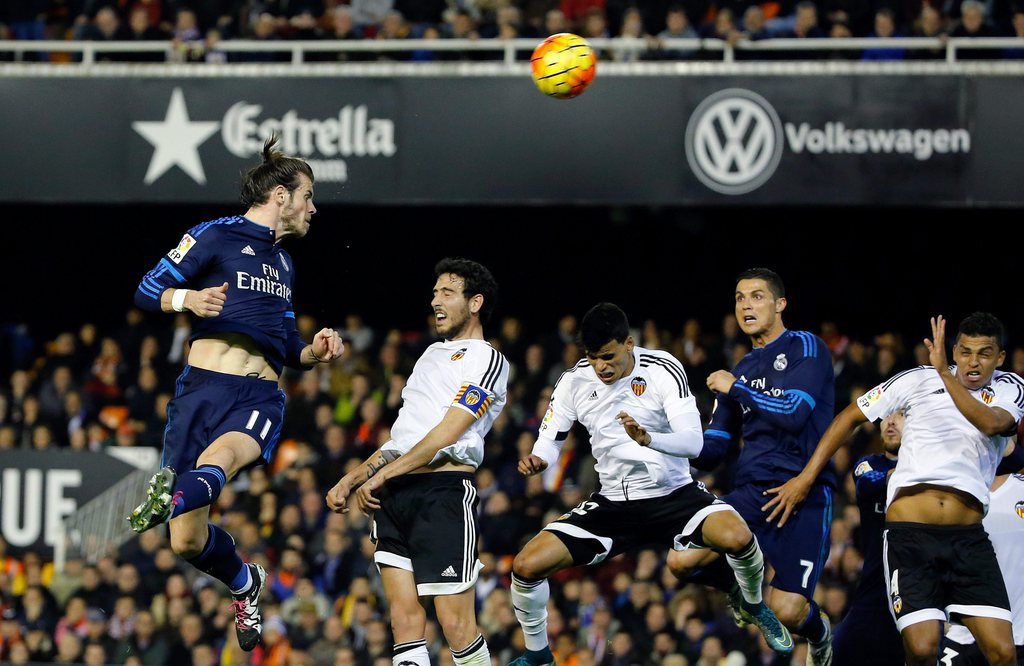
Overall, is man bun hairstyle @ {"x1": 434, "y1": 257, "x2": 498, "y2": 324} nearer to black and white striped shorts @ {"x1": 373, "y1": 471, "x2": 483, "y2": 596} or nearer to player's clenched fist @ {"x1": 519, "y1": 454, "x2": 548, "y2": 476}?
player's clenched fist @ {"x1": 519, "y1": 454, "x2": 548, "y2": 476}

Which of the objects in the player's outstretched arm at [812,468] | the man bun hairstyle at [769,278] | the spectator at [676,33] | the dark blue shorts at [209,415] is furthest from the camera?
the spectator at [676,33]

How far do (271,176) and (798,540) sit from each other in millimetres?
3856

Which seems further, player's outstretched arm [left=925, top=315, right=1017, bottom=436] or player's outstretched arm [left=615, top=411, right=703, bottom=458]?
player's outstretched arm [left=615, top=411, right=703, bottom=458]

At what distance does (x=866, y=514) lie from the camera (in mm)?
9938

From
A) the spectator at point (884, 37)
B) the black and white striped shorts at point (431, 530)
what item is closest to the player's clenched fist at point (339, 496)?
the black and white striped shorts at point (431, 530)

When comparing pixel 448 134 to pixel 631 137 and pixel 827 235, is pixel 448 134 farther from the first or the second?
pixel 827 235

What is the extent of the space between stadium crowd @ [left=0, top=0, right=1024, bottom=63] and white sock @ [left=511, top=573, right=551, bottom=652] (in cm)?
786

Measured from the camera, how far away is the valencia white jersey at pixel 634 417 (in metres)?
8.92

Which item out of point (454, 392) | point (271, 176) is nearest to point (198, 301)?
point (271, 176)

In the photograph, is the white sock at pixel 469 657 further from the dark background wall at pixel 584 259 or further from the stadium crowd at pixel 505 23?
the dark background wall at pixel 584 259

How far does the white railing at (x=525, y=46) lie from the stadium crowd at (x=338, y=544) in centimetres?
289

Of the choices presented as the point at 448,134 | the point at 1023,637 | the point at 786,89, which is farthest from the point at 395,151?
the point at 1023,637

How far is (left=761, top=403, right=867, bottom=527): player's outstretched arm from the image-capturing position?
28.8 ft

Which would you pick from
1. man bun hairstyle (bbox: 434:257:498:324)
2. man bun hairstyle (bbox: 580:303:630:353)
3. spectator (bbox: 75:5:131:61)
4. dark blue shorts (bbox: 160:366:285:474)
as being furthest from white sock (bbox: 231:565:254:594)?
spectator (bbox: 75:5:131:61)
